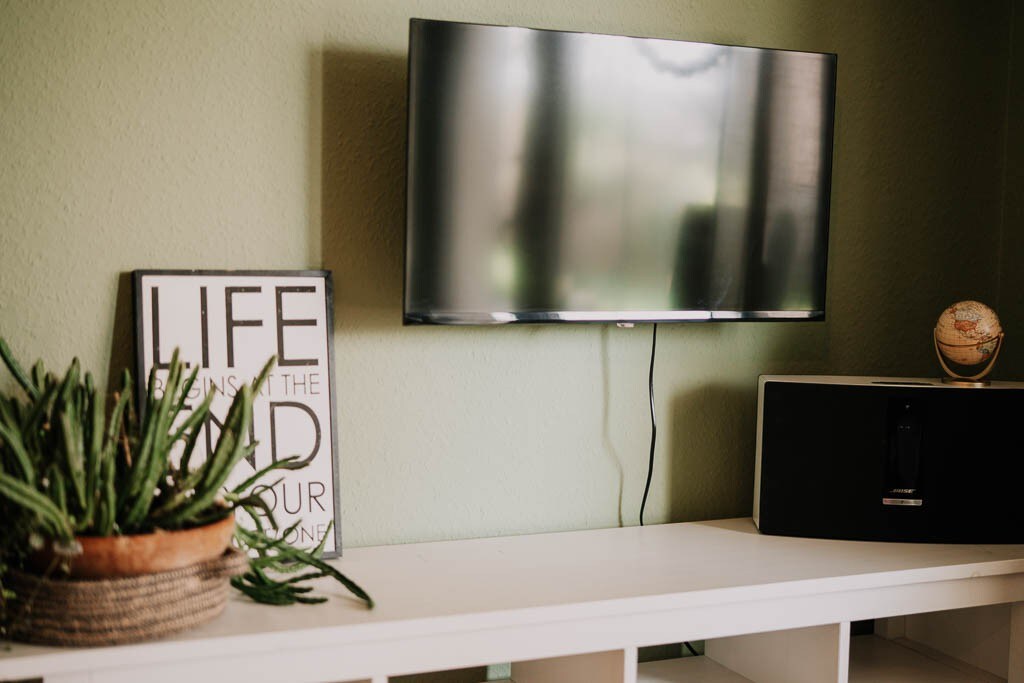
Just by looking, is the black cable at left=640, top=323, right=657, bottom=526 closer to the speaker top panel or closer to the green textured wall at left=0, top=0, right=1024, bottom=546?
the green textured wall at left=0, top=0, right=1024, bottom=546

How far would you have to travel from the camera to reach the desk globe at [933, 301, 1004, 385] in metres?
1.65

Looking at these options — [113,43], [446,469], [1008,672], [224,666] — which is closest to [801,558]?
[1008,672]

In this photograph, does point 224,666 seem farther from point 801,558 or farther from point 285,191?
point 801,558

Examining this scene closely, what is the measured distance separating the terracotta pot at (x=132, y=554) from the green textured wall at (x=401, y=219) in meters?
0.45

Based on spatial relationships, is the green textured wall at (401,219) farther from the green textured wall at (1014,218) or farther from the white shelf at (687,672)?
the white shelf at (687,672)

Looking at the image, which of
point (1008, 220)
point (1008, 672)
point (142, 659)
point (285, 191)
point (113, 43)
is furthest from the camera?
point (1008, 220)

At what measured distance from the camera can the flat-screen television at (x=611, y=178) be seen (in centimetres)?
148

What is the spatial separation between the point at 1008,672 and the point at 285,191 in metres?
1.52

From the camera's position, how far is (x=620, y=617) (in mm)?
1311

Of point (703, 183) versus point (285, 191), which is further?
point (703, 183)

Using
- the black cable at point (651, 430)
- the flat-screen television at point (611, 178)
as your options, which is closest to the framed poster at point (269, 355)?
the flat-screen television at point (611, 178)

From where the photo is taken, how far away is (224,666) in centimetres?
112

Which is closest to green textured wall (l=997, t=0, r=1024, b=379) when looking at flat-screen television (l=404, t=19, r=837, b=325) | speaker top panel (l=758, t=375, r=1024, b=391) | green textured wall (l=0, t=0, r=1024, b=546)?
green textured wall (l=0, t=0, r=1024, b=546)

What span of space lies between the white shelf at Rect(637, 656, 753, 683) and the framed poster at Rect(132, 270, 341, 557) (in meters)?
0.64
